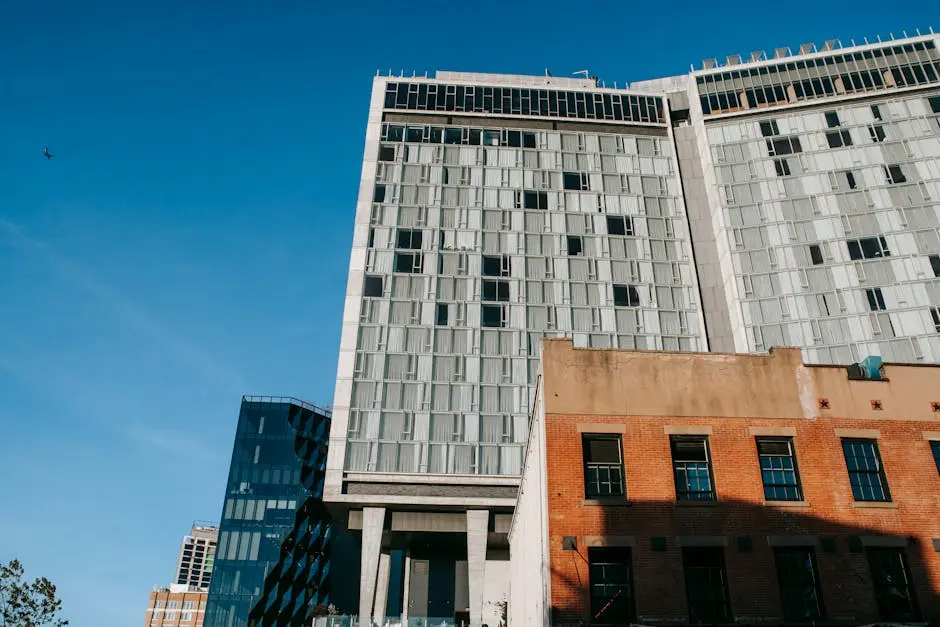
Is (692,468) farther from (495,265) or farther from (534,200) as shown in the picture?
(534,200)

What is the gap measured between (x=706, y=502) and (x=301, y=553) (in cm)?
9401

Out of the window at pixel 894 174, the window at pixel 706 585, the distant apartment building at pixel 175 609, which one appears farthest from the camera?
the distant apartment building at pixel 175 609

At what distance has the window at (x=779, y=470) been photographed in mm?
20750

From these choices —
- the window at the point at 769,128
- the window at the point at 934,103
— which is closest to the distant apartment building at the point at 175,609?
the window at the point at 769,128

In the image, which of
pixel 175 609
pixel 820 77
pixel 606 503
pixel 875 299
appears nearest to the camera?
pixel 606 503

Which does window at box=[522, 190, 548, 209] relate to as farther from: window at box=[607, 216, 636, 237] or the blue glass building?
the blue glass building

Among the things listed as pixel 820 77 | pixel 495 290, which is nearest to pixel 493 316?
pixel 495 290

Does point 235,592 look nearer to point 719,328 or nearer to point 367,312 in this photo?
point 367,312

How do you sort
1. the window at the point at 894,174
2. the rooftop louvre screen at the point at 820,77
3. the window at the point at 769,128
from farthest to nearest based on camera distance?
the rooftop louvre screen at the point at 820,77 → the window at the point at 769,128 → the window at the point at 894,174

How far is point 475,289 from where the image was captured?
6025 cm

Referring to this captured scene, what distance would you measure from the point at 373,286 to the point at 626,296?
20.1 m

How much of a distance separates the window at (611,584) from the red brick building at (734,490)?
0.04 m

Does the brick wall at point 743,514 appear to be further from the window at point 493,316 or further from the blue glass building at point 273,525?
the blue glass building at point 273,525

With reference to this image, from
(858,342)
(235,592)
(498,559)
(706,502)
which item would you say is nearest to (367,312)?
(498,559)
